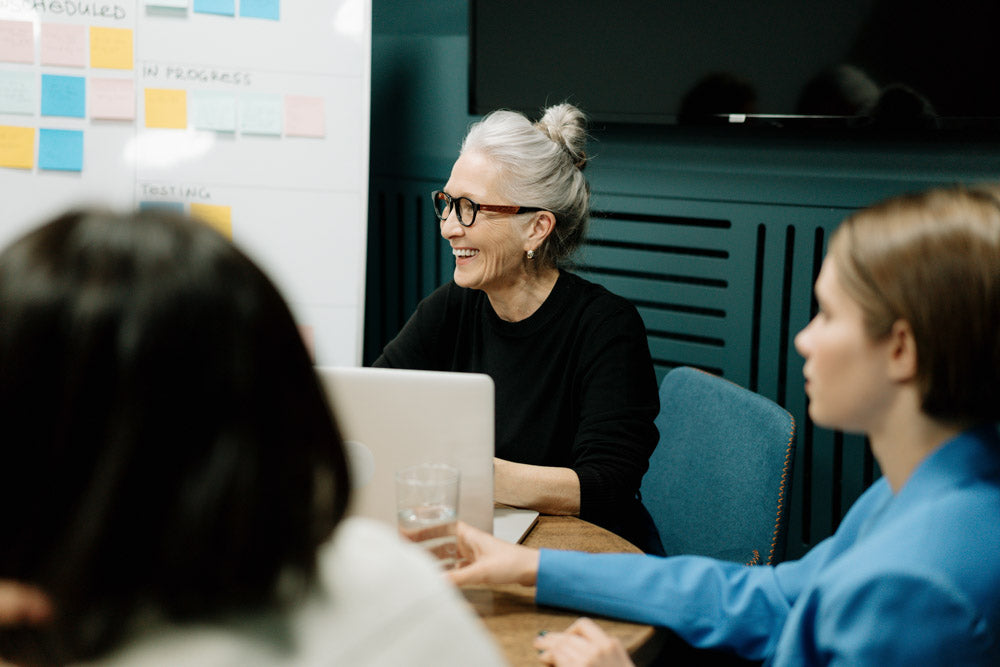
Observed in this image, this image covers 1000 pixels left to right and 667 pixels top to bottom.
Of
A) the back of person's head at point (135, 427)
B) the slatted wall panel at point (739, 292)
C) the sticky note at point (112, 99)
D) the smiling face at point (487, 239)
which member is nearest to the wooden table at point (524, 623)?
the back of person's head at point (135, 427)

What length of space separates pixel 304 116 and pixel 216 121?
24 centimetres

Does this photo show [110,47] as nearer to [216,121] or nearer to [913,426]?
[216,121]

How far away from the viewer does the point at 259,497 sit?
580mm

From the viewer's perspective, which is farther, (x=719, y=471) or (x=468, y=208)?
(x=468, y=208)

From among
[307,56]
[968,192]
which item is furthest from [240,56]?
[968,192]

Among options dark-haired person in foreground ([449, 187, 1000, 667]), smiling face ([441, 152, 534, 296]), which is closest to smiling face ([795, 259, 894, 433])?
dark-haired person in foreground ([449, 187, 1000, 667])

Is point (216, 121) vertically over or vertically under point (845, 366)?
over

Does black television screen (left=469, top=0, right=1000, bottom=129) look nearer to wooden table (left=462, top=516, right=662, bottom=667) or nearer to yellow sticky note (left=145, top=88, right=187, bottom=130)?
yellow sticky note (left=145, top=88, right=187, bottom=130)

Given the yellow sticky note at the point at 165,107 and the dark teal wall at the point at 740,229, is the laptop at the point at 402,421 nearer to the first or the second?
the dark teal wall at the point at 740,229

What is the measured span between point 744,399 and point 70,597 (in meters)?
1.43

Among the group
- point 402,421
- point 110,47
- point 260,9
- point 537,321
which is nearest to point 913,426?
point 402,421

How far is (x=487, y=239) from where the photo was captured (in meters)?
1.96

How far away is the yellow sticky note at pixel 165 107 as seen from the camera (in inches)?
99.4

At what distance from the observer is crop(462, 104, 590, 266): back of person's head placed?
77.4 inches
